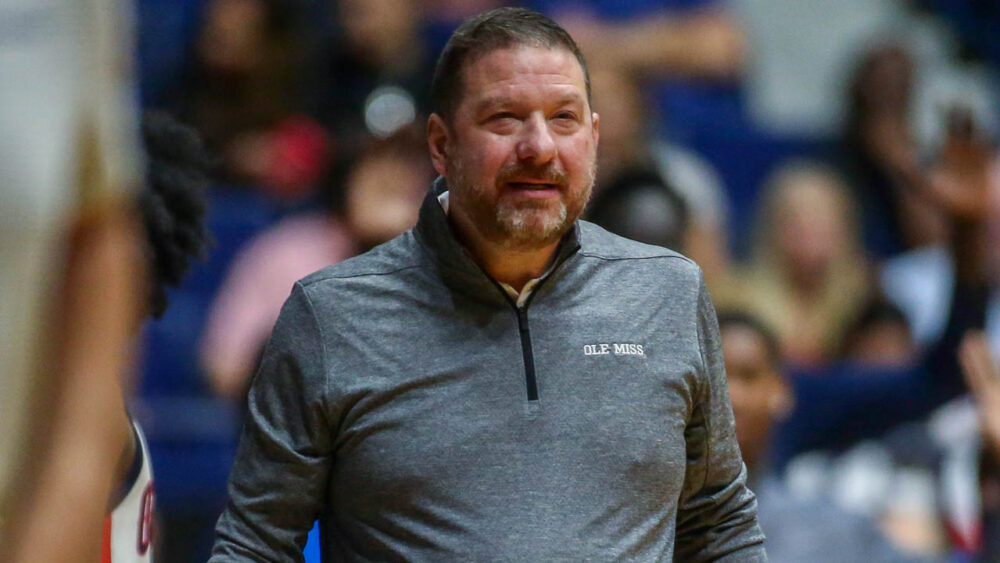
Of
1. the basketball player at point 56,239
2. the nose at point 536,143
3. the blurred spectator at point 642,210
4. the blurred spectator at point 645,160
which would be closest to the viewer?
the basketball player at point 56,239

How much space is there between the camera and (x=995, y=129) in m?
6.50

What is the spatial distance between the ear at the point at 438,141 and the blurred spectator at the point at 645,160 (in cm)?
219

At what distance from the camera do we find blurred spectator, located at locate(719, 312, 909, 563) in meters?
3.76

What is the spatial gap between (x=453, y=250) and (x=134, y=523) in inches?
28.0

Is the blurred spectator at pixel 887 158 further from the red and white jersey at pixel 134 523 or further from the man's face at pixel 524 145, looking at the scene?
the red and white jersey at pixel 134 523

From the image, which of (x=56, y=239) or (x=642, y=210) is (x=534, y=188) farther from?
(x=642, y=210)

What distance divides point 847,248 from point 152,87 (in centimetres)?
298

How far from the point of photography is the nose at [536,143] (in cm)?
233

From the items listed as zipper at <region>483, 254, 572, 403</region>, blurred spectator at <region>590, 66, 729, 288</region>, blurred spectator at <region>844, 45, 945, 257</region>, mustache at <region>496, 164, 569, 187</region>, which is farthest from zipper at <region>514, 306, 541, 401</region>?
blurred spectator at <region>844, 45, 945, 257</region>

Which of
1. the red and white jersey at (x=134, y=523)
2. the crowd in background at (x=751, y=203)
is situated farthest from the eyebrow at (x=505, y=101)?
the crowd in background at (x=751, y=203)

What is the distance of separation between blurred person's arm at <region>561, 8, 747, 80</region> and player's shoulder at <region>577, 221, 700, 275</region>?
11.8ft

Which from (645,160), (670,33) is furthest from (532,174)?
(670,33)

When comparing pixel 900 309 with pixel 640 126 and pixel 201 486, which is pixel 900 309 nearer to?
pixel 640 126

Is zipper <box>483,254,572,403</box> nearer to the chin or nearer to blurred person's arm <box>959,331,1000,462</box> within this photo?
the chin
